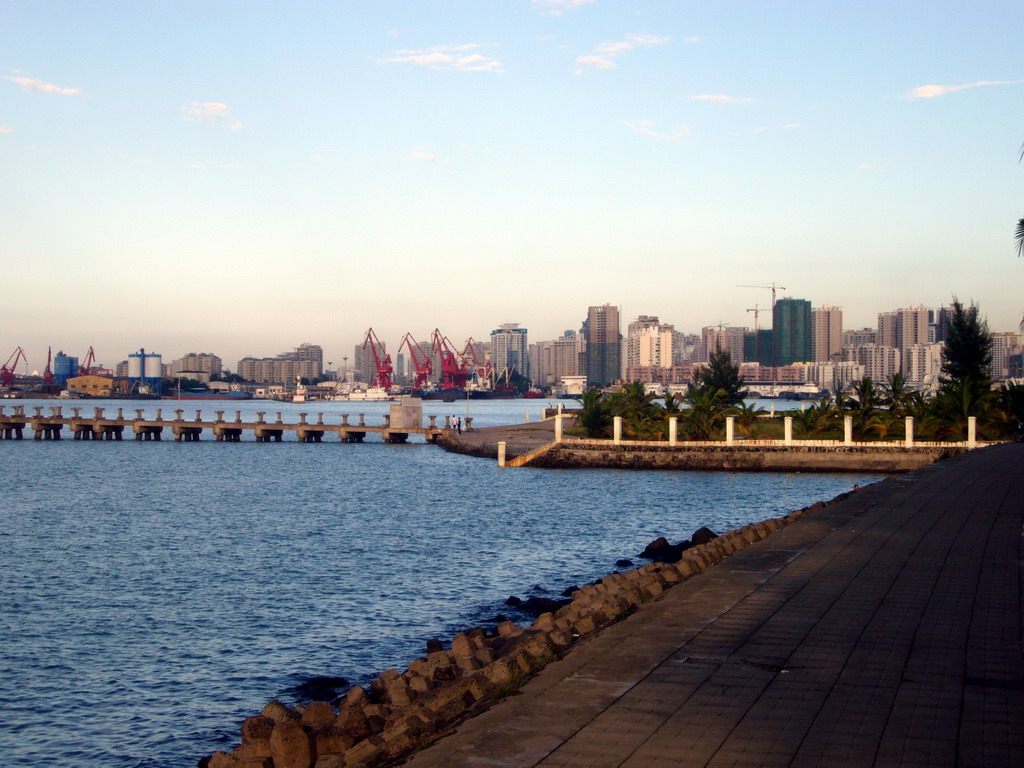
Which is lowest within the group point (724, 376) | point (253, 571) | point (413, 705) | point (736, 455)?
point (253, 571)

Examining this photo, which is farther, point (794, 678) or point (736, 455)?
point (736, 455)

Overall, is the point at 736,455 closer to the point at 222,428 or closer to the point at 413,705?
the point at 413,705

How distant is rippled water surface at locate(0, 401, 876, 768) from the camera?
14.3m

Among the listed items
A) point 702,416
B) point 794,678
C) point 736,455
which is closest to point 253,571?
point 794,678

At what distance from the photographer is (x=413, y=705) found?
973 centimetres

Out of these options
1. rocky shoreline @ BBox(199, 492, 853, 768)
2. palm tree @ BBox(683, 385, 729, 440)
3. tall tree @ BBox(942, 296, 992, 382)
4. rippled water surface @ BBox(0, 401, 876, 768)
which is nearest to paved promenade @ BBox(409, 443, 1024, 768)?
rocky shoreline @ BBox(199, 492, 853, 768)

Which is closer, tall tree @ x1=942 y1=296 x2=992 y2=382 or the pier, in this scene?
tall tree @ x1=942 y1=296 x2=992 y2=382

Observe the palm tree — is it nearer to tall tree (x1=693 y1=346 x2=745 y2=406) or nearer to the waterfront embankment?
→ the waterfront embankment

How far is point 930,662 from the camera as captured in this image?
909cm

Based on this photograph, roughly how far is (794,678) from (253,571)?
18.6m

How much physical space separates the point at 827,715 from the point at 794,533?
10828 millimetres

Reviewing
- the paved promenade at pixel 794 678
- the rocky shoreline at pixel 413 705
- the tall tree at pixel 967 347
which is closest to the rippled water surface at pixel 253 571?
the rocky shoreline at pixel 413 705

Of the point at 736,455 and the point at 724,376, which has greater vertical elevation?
the point at 724,376

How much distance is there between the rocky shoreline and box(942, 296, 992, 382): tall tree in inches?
2184
